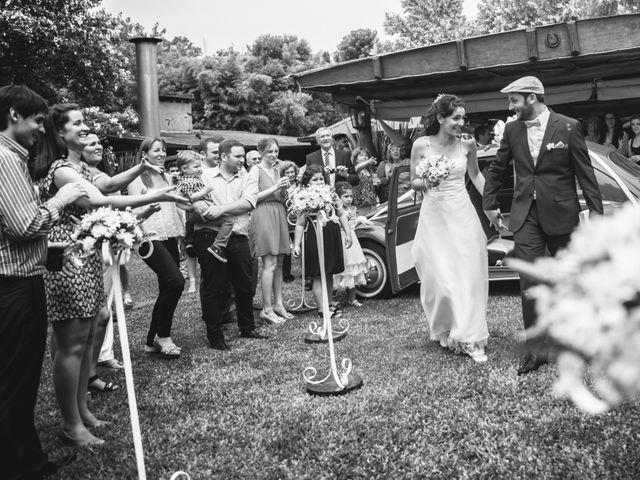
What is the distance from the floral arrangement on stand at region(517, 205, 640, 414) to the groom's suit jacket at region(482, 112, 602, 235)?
3794 mm

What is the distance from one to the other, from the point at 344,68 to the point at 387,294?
5.18 meters

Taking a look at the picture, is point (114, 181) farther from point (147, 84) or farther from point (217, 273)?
point (147, 84)

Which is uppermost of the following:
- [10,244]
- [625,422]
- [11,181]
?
[11,181]

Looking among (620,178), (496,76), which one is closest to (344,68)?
(496,76)

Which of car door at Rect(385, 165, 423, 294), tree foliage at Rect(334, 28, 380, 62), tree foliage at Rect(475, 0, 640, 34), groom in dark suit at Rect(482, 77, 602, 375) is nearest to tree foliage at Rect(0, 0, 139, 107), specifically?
car door at Rect(385, 165, 423, 294)

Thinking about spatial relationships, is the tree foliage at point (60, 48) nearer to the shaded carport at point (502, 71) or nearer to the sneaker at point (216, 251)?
the shaded carport at point (502, 71)

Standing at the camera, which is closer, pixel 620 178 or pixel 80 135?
pixel 80 135

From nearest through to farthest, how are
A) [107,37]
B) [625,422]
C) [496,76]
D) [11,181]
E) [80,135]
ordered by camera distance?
[11,181], [625,422], [80,135], [496,76], [107,37]

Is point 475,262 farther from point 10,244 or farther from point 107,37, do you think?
point 107,37

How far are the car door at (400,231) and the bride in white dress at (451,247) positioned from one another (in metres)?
1.25

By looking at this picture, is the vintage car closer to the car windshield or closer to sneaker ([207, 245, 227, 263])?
the car windshield

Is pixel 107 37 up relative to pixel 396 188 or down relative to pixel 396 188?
up

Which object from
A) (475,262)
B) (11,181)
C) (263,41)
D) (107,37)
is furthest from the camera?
(263,41)

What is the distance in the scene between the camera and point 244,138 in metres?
28.5
